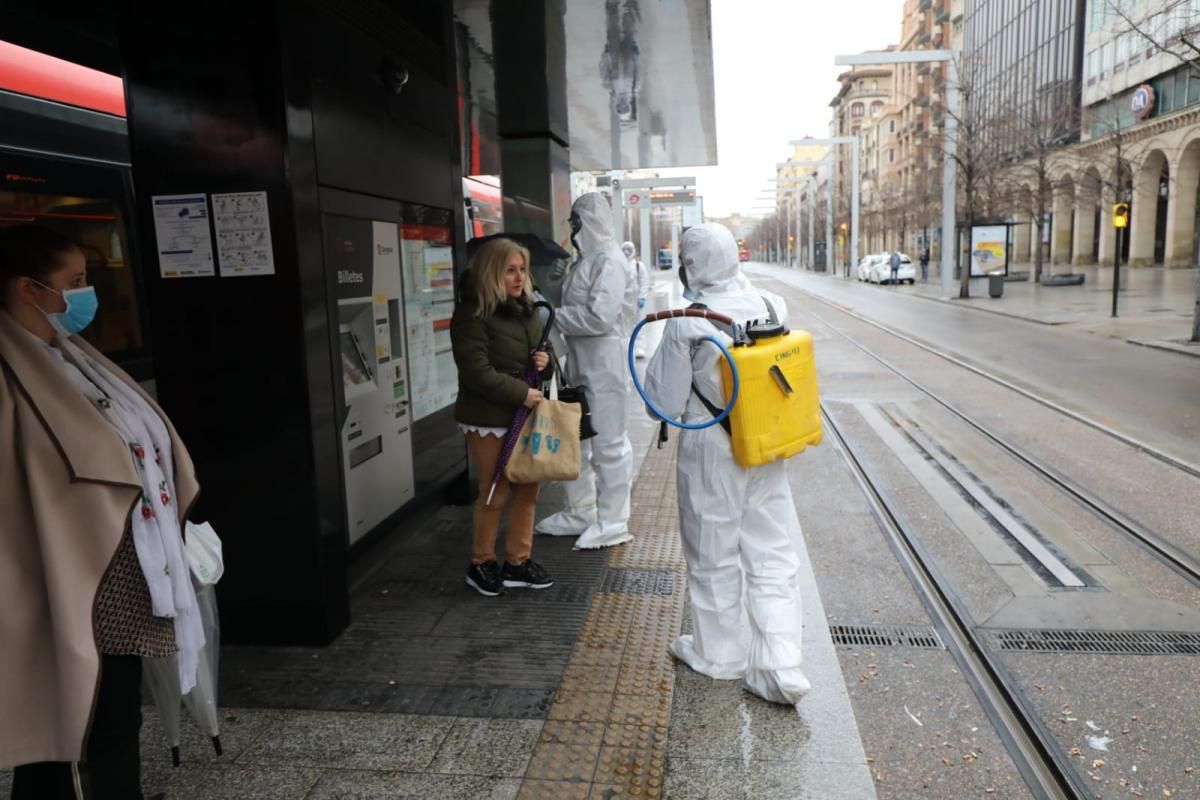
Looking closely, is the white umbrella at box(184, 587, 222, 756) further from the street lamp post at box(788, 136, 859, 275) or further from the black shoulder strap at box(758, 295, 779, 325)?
the street lamp post at box(788, 136, 859, 275)

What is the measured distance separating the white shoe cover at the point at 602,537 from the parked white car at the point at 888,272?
40.4 metres

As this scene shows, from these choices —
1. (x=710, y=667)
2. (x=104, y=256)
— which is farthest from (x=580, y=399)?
(x=104, y=256)

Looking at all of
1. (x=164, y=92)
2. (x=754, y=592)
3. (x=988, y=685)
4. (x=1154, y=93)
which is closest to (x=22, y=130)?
(x=164, y=92)

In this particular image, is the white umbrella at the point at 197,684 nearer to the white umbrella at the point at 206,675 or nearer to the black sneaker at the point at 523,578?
the white umbrella at the point at 206,675

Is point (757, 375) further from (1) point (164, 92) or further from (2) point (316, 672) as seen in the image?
(1) point (164, 92)

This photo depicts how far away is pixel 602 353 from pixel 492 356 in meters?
1.23

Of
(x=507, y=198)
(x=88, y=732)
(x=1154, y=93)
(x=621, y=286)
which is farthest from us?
(x=1154, y=93)

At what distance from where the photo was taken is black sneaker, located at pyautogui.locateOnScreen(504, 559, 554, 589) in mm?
4734

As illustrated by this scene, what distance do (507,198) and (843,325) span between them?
14306 mm

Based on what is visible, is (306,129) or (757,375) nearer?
(757,375)

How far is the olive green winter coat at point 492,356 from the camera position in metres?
4.29

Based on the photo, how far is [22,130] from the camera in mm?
4984

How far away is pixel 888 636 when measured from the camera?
165 inches

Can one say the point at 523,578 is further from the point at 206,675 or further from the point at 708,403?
the point at 206,675
